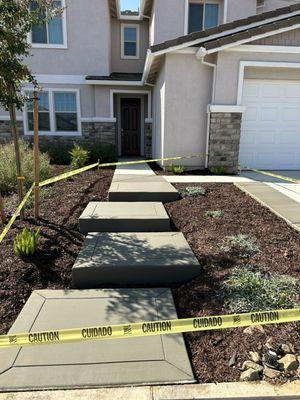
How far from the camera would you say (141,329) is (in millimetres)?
2469

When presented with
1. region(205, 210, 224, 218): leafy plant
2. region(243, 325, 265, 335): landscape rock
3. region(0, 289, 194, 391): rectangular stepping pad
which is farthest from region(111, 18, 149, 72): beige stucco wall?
region(243, 325, 265, 335): landscape rock

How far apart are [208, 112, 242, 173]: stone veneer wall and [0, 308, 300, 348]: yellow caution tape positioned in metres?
7.66

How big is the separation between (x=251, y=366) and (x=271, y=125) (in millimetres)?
9074

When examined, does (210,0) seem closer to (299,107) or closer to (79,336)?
(299,107)

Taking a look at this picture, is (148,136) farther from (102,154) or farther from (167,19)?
(167,19)

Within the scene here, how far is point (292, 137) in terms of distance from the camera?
10.5 m

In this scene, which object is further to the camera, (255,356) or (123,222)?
(123,222)

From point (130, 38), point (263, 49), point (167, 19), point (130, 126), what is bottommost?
point (130, 126)

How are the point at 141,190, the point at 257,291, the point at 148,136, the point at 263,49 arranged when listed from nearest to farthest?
the point at 257,291, the point at 141,190, the point at 263,49, the point at 148,136

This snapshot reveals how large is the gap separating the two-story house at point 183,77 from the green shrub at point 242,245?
18.0ft

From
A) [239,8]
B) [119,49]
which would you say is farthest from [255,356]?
[119,49]

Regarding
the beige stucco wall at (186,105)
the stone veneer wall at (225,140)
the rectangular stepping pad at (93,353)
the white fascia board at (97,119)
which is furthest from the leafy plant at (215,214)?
the white fascia board at (97,119)

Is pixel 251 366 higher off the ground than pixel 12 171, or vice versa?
pixel 12 171

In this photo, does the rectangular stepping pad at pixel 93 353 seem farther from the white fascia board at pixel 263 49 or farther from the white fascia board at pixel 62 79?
the white fascia board at pixel 62 79
